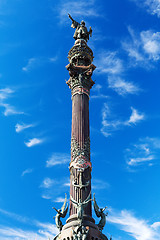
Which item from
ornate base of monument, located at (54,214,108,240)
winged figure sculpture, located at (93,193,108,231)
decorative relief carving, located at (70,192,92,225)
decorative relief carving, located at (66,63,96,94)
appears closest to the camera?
ornate base of monument, located at (54,214,108,240)

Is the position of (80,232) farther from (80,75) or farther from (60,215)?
(80,75)

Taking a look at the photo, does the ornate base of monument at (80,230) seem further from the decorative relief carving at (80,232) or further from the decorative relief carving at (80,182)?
the decorative relief carving at (80,182)

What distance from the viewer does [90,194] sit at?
114ft

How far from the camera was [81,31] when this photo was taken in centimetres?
4928

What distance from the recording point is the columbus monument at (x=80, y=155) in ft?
104

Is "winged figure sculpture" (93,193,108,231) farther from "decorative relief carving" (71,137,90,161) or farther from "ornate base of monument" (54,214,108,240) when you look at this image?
"decorative relief carving" (71,137,90,161)

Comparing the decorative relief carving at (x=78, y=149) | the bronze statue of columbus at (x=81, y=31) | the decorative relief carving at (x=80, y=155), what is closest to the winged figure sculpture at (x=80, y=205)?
the decorative relief carving at (x=80, y=155)

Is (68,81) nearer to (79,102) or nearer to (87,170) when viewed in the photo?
(79,102)

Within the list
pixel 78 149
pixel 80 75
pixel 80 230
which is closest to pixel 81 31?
pixel 80 75

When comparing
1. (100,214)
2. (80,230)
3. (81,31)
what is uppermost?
(81,31)

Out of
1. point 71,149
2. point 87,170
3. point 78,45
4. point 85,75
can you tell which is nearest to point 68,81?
point 85,75

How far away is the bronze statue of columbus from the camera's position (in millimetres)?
48906

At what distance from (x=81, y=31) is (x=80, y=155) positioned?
22.1 meters

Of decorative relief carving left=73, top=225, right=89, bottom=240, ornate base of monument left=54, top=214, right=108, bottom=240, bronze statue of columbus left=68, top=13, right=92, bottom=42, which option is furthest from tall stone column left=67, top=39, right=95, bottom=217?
decorative relief carving left=73, top=225, right=89, bottom=240
